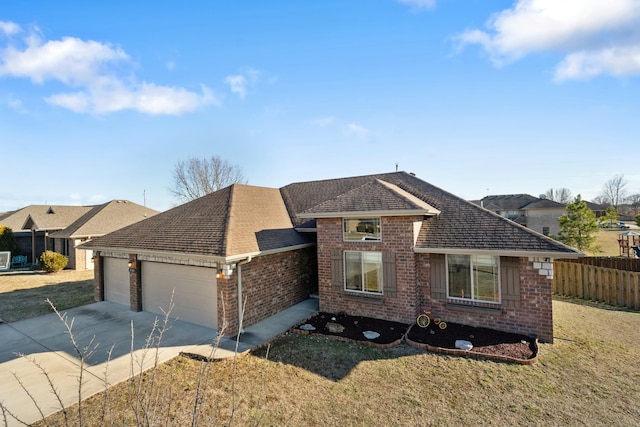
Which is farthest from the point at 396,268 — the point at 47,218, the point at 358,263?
→ the point at 47,218

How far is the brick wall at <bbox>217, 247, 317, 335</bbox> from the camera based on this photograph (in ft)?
30.0

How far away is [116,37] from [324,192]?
10.2m

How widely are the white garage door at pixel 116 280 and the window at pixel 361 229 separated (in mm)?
8958

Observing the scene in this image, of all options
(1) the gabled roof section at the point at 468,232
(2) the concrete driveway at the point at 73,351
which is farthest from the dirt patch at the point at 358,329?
(2) the concrete driveway at the point at 73,351

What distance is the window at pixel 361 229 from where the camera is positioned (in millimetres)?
10180

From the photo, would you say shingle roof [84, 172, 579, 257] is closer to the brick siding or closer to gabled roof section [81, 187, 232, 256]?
gabled roof section [81, 187, 232, 256]

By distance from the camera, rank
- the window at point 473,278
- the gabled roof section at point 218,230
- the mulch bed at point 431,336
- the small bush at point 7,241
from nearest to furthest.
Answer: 1. the mulch bed at point 431,336
2. the window at point 473,278
3. the gabled roof section at point 218,230
4. the small bush at point 7,241

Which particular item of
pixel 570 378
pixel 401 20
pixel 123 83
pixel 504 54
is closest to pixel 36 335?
pixel 123 83

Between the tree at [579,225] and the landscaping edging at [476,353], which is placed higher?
the tree at [579,225]

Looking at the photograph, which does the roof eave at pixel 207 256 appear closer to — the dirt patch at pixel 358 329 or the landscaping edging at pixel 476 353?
the dirt patch at pixel 358 329

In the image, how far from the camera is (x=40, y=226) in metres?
23.7

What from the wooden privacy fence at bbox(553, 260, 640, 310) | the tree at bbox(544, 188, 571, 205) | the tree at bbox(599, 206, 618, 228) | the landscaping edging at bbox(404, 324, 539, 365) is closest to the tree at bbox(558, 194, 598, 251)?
the wooden privacy fence at bbox(553, 260, 640, 310)

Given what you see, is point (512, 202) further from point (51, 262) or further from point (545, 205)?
point (51, 262)

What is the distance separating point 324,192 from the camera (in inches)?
624
